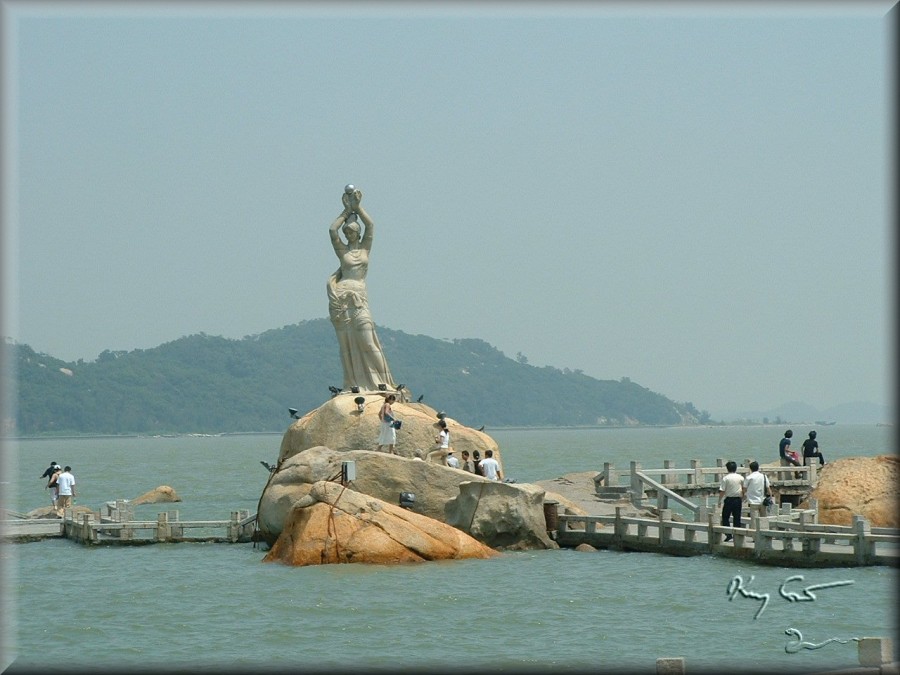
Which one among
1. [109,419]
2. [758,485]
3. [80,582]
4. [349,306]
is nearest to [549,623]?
[758,485]

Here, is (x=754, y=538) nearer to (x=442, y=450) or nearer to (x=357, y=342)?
(x=442, y=450)

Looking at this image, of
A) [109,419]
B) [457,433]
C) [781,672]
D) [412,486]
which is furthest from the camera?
[109,419]

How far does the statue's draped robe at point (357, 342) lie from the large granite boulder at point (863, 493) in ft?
31.1

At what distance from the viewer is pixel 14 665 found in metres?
18.7

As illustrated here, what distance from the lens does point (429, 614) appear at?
20953mm

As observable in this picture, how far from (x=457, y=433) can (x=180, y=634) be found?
420 inches

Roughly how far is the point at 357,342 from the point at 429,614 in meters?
10.5

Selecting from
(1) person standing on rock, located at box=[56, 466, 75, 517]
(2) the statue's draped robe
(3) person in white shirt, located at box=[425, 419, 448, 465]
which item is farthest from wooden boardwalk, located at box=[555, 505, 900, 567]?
(1) person standing on rock, located at box=[56, 466, 75, 517]

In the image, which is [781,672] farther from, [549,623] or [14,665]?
[14,665]
